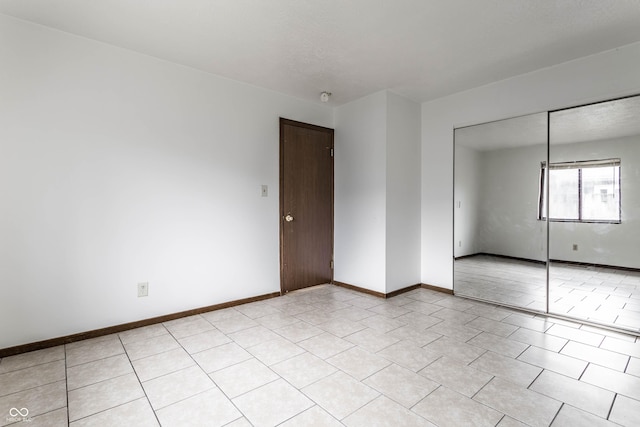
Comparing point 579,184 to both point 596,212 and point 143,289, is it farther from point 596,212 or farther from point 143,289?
point 143,289

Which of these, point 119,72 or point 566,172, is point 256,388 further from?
point 566,172

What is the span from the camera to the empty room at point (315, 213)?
2041 millimetres

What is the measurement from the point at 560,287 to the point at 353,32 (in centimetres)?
328

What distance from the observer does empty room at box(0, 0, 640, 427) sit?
2.04m

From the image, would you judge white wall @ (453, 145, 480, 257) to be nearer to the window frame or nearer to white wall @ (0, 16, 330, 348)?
the window frame

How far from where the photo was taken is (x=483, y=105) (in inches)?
146

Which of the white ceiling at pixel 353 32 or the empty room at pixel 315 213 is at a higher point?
the white ceiling at pixel 353 32

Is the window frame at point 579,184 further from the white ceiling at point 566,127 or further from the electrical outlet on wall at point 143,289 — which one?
the electrical outlet on wall at point 143,289

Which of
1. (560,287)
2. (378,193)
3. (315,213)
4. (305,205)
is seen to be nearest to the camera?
(560,287)

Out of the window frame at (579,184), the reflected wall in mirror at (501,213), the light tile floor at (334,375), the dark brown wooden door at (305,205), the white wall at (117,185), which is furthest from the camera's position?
the dark brown wooden door at (305,205)

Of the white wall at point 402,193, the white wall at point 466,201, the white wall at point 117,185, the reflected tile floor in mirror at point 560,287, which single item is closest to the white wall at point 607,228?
the reflected tile floor in mirror at point 560,287

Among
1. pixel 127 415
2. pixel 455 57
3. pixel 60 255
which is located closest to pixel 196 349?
pixel 127 415

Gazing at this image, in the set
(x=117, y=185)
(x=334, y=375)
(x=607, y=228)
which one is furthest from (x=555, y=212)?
(x=117, y=185)

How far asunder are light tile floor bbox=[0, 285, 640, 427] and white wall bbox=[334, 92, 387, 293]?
0.96 meters
